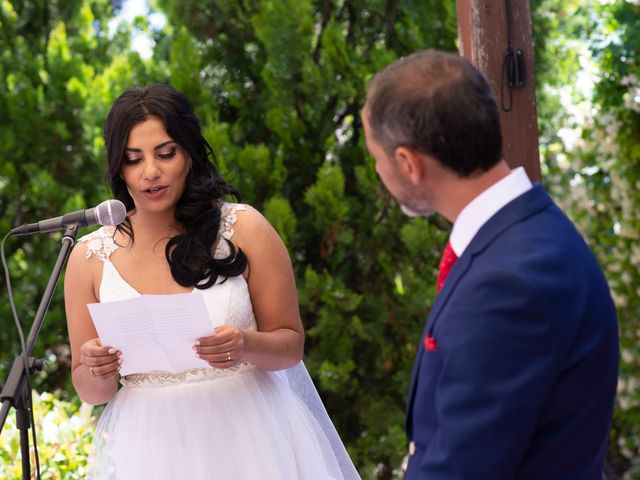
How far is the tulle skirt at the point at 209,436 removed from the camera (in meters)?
3.40

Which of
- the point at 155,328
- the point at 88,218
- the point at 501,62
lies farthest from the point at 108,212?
the point at 501,62

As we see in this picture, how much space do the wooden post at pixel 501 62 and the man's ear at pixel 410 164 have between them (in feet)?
6.27

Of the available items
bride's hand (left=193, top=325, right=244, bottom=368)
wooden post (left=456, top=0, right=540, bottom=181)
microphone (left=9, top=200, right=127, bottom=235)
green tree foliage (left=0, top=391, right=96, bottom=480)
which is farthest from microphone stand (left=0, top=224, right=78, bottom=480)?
green tree foliage (left=0, top=391, right=96, bottom=480)

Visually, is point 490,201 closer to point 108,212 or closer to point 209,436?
point 108,212

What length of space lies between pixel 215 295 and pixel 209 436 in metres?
0.47

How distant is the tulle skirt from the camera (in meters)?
3.40

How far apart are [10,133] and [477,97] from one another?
5192 mm

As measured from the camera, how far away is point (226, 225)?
353 centimetres

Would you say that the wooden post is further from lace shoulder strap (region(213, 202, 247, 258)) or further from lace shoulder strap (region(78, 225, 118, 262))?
lace shoulder strap (region(78, 225, 118, 262))

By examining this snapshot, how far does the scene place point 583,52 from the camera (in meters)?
7.02

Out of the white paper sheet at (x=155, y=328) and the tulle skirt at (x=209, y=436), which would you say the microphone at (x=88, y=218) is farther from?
the tulle skirt at (x=209, y=436)

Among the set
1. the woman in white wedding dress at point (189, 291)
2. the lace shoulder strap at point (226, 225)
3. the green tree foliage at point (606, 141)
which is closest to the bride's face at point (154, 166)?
the woman in white wedding dress at point (189, 291)

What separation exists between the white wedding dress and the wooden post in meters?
1.06

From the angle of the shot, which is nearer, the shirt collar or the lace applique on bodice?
the shirt collar
